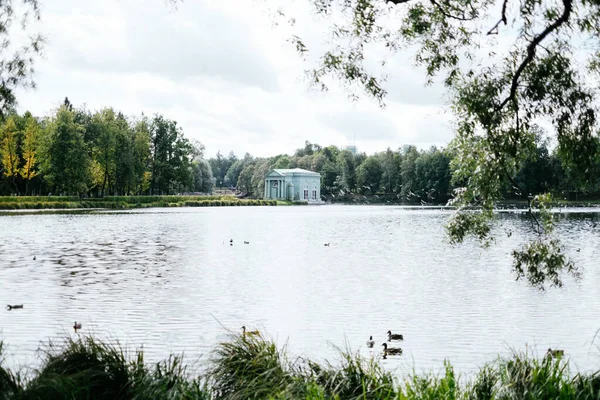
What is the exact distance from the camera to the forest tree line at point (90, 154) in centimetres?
6788

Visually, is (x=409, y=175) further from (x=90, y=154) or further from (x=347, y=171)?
(x=90, y=154)

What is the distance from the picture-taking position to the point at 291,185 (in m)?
132

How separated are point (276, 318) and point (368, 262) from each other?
445 inches

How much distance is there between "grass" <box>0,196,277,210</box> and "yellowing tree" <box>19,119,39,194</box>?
338cm

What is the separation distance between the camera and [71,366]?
5922 mm

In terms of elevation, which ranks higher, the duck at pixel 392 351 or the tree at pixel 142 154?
the tree at pixel 142 154

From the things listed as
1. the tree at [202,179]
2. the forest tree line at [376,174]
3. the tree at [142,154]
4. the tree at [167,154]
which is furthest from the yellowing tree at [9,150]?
the forest tree line at [376,174]

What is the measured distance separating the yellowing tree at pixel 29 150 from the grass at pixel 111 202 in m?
3.38

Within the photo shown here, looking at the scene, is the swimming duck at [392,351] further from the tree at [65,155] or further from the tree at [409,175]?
the tree at [409,175]

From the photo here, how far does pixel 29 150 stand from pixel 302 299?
6054 cm

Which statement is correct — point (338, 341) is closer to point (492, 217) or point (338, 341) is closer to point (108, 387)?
point (492, 217)

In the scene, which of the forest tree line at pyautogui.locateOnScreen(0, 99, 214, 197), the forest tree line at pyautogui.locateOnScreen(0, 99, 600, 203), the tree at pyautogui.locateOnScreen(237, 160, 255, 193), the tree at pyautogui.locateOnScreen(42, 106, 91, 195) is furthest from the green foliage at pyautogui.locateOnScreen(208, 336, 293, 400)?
the tree at pyautogui.locateOnScreen(237, 160, 255, 193)

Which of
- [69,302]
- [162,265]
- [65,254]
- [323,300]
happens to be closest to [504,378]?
[323,300]

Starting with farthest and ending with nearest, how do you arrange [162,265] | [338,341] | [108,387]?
[162,265], [338,341], [108,387]
